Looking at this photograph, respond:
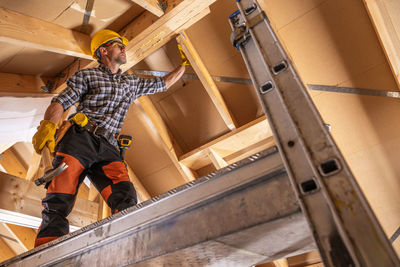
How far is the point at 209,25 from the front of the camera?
8.97 ft

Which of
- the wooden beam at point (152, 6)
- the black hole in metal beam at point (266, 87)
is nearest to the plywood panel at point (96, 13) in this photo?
the wooden beam at point (152, 6)

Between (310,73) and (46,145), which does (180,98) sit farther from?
(46,145)

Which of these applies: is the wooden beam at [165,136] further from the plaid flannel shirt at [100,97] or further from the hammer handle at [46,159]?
the hammer handle at [46,159]

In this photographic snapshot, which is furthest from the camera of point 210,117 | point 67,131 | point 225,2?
point 210,117

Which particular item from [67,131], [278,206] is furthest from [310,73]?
[278,206]

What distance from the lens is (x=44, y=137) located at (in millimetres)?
1775

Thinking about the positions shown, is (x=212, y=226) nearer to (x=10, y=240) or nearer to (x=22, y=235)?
(x=22, y=235)

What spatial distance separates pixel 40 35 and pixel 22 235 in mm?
2949

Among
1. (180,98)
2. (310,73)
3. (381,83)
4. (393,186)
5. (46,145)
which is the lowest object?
(393,186)

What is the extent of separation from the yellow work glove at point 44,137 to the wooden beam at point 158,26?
38.4 inches

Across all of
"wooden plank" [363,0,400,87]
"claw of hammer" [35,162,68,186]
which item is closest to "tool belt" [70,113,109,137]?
"claw of hammer" [35,162,68,186]

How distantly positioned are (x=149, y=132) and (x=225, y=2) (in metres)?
1.48

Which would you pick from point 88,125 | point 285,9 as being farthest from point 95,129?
point 285,9

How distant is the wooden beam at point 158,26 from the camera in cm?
229
